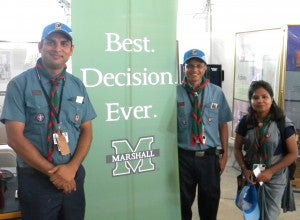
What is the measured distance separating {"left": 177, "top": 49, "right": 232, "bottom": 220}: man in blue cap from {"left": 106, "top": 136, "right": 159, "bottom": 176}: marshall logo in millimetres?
258

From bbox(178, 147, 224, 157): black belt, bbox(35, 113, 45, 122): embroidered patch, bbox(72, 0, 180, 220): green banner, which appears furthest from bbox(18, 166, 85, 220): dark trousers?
bbox(178, 147, 224, 157): black belt

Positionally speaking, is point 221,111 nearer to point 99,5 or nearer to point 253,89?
point 253,89

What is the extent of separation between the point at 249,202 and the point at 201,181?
319mm

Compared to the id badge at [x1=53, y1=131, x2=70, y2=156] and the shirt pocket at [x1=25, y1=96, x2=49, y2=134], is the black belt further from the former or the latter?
the shirt pocket at [x1=25, y1=96, x2=49, y2=134]

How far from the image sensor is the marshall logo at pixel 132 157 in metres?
1.98

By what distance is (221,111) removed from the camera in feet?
7.68

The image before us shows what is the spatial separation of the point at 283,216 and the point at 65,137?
2284 millimetres

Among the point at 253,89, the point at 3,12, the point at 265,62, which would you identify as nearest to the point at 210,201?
the point at 253,89

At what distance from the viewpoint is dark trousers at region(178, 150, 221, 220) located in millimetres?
2232

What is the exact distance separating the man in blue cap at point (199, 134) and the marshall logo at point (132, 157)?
26cm

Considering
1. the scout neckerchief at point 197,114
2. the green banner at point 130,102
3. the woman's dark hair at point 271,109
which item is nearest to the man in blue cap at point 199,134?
the scout neckerchief at point 197,114

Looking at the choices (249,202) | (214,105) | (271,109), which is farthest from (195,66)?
(249,202)

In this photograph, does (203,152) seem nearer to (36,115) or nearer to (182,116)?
(182,116)

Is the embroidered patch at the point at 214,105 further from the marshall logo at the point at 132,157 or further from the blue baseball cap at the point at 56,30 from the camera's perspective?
the blue baseball cap at the point at 56,30
